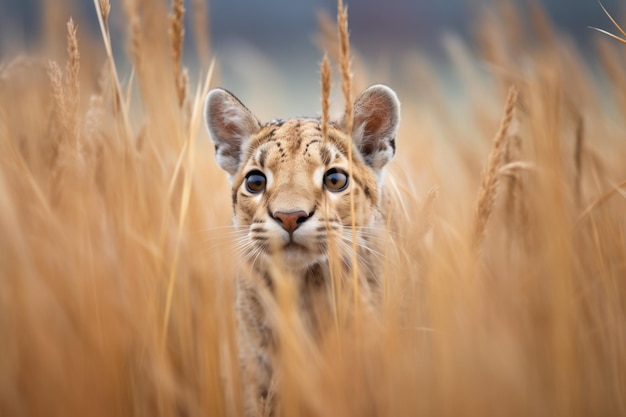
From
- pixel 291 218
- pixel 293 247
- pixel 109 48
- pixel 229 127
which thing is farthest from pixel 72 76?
pixel 229 127

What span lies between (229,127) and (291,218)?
118 centimetres

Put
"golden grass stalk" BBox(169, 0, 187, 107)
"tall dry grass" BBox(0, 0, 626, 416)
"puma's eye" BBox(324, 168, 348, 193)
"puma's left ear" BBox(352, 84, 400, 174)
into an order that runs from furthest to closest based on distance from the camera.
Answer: "puma's left ear" BBox(352, 84, 400, 174), "puma's eye" BBox(324, 168, 348, 193), "golden grass stalk" BBox(169, 0, 187, 107), "tall dry grass" BBox(0, 0, 626, 416)

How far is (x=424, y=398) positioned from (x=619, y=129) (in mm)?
2429

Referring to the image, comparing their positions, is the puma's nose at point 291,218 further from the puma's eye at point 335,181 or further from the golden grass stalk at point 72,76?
the golden grass stalk at point 72,76

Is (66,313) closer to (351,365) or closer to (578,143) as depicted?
(351,365)

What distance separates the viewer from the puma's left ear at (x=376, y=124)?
3.14 m

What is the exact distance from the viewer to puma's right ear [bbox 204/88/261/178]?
3451 millimetres

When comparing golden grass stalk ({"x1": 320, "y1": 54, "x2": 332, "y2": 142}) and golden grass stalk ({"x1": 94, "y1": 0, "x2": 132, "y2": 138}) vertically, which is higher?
golden grass stalk ({"x1": 94, "y1": 0, "x2": 132, "y2": 138})

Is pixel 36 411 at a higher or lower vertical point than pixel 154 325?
lower

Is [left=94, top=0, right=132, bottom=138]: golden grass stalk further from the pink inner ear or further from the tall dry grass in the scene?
the pink inner ear

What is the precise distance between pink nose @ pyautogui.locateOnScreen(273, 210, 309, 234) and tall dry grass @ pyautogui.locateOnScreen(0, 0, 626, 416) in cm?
31

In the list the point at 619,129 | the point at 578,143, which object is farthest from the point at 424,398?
the point at 619,129

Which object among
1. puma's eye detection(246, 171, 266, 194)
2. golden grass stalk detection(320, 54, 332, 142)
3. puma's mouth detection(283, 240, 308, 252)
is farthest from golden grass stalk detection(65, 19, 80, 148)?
puma's eye detection(246, 171, 266, 194)

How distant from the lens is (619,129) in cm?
333
